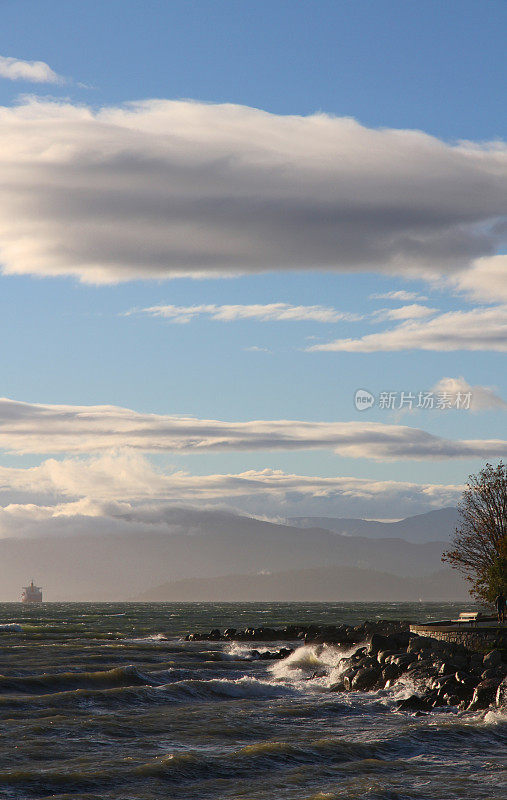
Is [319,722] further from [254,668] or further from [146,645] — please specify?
[146,645]

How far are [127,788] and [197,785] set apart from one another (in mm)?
1520

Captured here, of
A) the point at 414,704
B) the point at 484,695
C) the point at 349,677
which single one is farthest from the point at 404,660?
the point at 484,695

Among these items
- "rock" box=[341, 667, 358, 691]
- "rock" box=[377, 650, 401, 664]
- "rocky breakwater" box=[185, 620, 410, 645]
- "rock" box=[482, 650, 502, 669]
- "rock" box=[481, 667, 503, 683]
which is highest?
"rock" box=[482, 650, 502, 669]

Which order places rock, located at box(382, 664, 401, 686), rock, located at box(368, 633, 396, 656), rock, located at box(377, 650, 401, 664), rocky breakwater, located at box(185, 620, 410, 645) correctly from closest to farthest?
rock, located at box(382, 664, 401, 686) < rock, located at box(377, 650, 401, 664) < rock, located at box(368, 633, 396, 656) < rocky breakwater, located at box(185, 620, 410, 645)

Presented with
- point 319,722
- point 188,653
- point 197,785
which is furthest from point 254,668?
point 197,785

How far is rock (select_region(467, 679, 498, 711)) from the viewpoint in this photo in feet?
94.8

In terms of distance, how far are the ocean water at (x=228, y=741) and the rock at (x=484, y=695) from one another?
0.63 metres

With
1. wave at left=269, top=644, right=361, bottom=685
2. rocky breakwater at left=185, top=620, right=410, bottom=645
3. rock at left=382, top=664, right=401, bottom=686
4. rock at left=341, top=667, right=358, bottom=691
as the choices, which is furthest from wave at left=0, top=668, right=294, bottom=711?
rocky breakwater at left=185, top=620, right=410, bottom=645

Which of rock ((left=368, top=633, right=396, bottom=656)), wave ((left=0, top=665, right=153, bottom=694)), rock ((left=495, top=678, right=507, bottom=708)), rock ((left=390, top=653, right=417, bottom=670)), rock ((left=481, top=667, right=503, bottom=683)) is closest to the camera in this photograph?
rock ((left=495, top=678, right=507, bottom=708))

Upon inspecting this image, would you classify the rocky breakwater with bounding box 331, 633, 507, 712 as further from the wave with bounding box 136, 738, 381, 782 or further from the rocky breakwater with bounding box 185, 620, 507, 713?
the wave with bounding box 136, 738, 381, 782

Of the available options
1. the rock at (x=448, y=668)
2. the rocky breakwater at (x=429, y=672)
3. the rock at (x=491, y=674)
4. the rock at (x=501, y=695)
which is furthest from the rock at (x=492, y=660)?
the rock at (x=501, y=695)

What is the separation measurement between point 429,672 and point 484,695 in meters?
4.51

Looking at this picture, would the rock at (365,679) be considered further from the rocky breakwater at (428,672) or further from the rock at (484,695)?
the rock at (484,695)

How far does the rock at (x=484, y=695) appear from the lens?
2891cm
